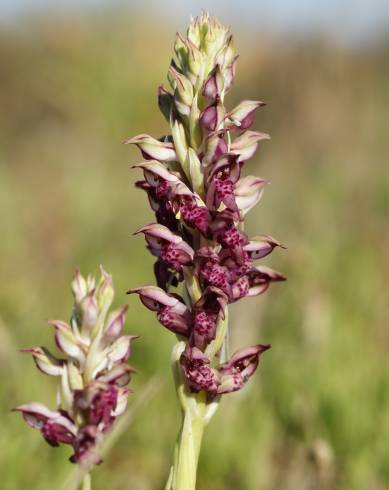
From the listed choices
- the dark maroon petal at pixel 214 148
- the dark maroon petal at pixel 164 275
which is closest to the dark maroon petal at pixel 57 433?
the dark maroon petal at pixel 164 275

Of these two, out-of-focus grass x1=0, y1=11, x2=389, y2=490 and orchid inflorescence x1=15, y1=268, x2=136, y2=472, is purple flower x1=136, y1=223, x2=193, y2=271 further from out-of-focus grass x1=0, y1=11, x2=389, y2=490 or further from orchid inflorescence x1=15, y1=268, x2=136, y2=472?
out-of-focus grass x1=0, y1=11, x2=389, y2=490

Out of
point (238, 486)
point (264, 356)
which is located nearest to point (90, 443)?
point (238, 486)

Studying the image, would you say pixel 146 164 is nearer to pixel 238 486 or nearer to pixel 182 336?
pixel 182 336

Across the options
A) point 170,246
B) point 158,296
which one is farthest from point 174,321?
point 170,246

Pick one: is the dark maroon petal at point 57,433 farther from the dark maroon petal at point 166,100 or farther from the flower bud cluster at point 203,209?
the dark maroon petal at point 166,100

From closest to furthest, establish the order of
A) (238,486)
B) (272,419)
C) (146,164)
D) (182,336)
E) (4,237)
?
(146,164), (182,336), (238,486), (272,419), (4,237)

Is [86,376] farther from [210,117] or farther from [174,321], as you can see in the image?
[210,117]
